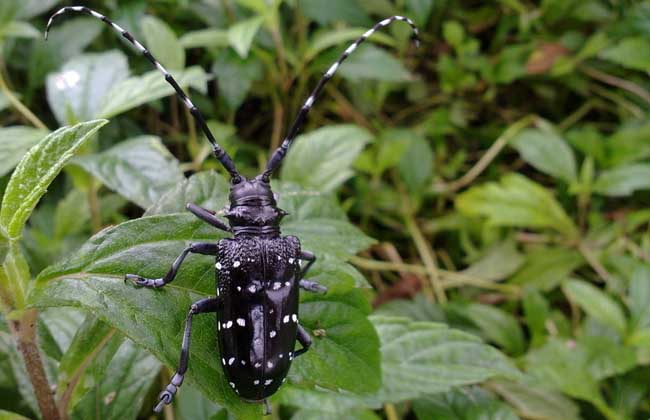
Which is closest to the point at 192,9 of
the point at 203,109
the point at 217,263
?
the point at 203,109

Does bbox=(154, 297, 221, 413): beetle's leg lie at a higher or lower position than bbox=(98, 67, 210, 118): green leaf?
lower

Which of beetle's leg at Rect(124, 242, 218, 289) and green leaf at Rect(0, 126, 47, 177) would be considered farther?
green leaf at Rect(0, 126, 47, 177)

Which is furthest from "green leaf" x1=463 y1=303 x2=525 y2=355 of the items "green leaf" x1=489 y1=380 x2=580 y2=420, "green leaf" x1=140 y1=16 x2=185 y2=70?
"green leaf" x1=140 y1=16 x2=185 y2=70

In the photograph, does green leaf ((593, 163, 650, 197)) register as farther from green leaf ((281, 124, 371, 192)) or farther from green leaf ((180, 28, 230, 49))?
green leaf ((180, 28, 230, 49))

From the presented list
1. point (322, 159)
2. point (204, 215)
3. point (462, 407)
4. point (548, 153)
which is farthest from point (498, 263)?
point (204, 215)

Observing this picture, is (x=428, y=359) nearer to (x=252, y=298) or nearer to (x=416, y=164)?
(x=252, y=298)

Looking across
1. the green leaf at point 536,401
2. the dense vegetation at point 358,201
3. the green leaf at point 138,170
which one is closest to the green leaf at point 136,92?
the dense vegetation at point 358,201
